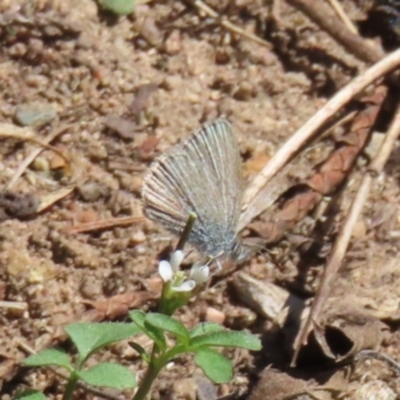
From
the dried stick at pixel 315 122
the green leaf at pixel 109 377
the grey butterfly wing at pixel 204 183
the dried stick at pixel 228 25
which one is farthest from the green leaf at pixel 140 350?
the dried stick at pixel 228 25

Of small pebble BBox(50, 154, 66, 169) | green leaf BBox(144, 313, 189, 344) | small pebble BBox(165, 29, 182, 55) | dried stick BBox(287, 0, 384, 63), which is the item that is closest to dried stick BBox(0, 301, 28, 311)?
small pebble BBox(50, 154, 66, 169)

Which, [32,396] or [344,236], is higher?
[344,236]

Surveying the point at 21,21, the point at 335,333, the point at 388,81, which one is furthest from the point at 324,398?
the point at 21,21

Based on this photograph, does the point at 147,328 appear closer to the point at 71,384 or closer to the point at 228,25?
the point at 71,384

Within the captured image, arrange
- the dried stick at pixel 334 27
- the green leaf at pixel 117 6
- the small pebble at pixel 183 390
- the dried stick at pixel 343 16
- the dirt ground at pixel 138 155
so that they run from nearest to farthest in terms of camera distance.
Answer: the small pebble at pixel 183 390 < the dirt ground at pixel 138 155 < the green leaf at pixel 117 6 < the dried stick at pixel 334 27 < the dried stick at pixel 343 16

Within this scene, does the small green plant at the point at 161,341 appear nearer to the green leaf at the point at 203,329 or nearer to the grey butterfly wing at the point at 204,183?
the green leaf at the point at 203,329

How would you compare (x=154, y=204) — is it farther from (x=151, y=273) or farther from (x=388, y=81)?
(x=388, y=81)

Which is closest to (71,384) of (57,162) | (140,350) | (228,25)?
(140,350)
